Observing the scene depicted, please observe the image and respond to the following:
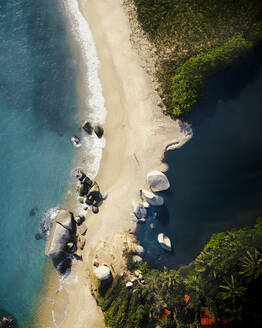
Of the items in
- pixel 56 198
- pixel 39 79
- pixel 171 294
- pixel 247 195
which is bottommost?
pixel 171 294

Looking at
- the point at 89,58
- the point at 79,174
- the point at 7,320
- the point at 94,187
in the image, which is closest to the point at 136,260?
the point at 94,187

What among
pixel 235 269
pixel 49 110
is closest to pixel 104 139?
pixel 49 110

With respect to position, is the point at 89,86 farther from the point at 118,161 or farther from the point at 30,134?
the point at 118,161

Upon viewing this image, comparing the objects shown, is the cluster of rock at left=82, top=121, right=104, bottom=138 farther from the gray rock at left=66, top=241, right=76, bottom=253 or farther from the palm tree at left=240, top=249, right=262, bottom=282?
the palm tree at left=240, top=249, right=262, bottom=282

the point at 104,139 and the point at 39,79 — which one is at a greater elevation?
the point at 39,79

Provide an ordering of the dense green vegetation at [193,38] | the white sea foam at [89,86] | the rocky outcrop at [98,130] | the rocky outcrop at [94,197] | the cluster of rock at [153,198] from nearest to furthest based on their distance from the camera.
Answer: the dense green vegetation at [193,38]
the cluster of rock at [153,198]
the rocky outcrop at [94,197]
the rocky outcrop at [98,130]
the white sea foam at [89,86]

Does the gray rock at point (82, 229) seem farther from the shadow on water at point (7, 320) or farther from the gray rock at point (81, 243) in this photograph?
the shadow on water at point (7, 320)

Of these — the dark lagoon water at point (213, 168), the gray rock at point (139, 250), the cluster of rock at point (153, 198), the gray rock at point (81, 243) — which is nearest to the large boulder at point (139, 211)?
the cluster of rock at point (153, 198)

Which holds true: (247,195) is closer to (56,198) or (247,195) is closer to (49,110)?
(56,198)
